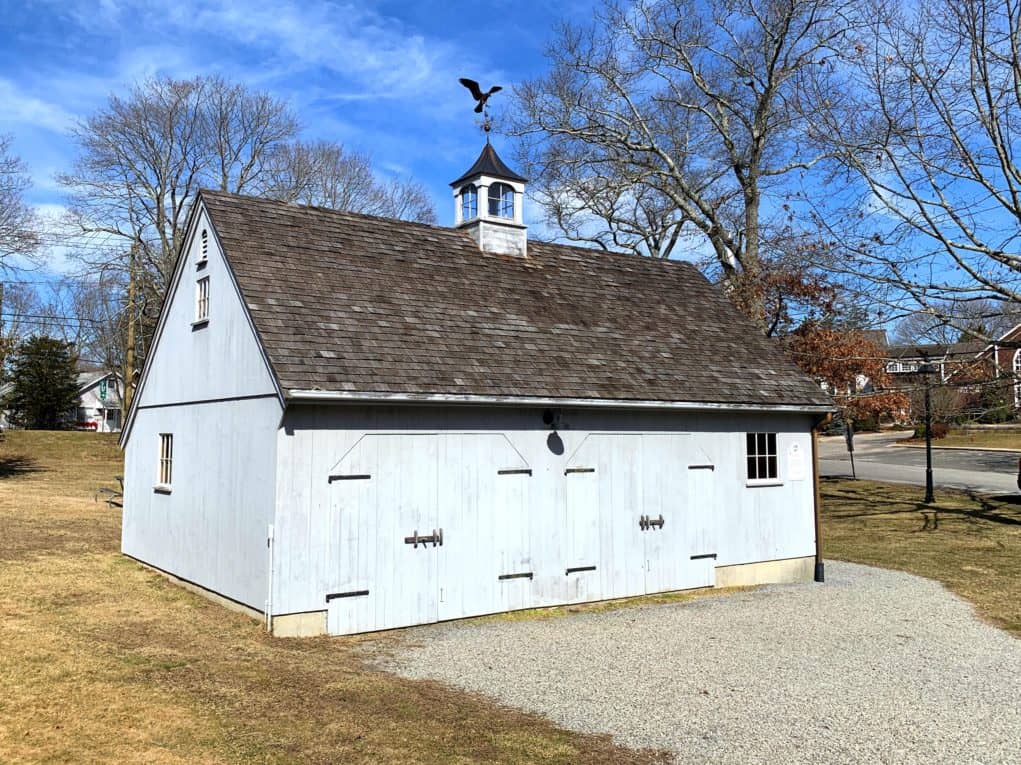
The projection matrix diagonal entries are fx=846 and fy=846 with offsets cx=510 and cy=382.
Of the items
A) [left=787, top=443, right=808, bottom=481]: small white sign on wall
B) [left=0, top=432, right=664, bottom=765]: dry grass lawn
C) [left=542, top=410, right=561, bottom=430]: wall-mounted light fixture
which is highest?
[left=542, top=410, right=561, bottom=430]: wall-mounted light fixture

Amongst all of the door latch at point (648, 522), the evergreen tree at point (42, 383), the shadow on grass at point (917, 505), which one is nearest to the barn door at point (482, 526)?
the door latch at point (648, 522)

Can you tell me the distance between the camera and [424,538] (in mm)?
10578

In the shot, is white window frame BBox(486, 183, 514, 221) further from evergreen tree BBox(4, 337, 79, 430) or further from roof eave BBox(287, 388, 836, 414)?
evergreen tree BBox(4, 337, 79, 430)

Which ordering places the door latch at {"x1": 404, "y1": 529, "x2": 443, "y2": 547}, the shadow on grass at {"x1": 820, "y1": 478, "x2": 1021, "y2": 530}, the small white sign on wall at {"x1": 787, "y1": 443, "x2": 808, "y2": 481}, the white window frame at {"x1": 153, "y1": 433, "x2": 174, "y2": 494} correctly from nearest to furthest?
the door latch at {"x1": 404, "y1": 529, "x2": 443, "y2": 547} < the white window frame at {"x1": 153, "y1": 433, "x2": 174, "y2": 494} < the small white sign on wall at {"x1": 787, "y1": 443, "x2": 808, "y2": 481} < the shadow on grass at {"x1": 820, "y1": 478, "x2": 1021, "y2": 530}

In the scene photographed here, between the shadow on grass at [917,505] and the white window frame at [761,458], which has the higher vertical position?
the white window frame at [761,458]

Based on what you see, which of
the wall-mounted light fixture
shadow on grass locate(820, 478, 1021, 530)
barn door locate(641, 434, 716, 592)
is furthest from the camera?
shadow on grass locate(820, 478, 1021, 530)

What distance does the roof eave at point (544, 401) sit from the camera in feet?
31.8

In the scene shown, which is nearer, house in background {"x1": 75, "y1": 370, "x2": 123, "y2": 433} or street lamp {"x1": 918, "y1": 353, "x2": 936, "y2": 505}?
street lamp {"x1": 918, "y1": 353, "x2": 936, "y2": 505}

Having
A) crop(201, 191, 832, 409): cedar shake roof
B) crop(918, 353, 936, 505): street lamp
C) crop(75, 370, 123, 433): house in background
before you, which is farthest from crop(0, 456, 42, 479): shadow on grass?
crop(75, 370, 123, 433): house in background

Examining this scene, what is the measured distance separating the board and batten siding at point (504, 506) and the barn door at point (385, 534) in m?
0.02

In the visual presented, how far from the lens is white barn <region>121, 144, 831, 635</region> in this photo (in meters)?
10.1

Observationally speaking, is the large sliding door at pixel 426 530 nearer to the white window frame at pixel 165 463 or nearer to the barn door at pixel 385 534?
the barn door at pixel 385 534

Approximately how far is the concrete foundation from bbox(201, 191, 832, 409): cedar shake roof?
8.85 feet

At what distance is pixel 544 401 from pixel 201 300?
17.4 ft
